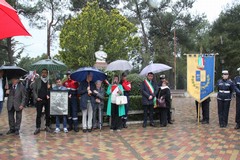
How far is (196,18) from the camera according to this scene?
31812 mm

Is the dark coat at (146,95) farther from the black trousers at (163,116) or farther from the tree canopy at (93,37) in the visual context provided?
the tree canopy at (93,37)

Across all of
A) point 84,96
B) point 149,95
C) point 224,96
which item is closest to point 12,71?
point 84,96

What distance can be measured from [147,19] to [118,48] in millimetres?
9476

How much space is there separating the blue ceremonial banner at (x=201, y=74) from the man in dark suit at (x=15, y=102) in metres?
5.07

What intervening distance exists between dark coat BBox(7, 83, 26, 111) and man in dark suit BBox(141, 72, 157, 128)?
334cm

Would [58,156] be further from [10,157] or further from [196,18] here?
[196,18]

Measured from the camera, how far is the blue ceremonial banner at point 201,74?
948 cm

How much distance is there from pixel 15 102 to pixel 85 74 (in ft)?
6.35

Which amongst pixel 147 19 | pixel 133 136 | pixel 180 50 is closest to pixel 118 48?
pixel 147 19

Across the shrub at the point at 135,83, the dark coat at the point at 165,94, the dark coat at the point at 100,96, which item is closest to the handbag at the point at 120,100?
the dark coat at the point at 100,96

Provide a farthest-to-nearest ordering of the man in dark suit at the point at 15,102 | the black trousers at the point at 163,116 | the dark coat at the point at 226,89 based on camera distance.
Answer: the black trousers at the point at 163,116 → the dark coat at the point at 226,89 → the man in dark suit at the point at 15,102

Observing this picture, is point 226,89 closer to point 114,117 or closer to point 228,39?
point 114,117

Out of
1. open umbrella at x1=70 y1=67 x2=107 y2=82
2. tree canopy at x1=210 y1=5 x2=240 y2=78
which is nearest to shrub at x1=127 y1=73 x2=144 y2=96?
open umbrella at x1=70 y1=67 x2=107 y2=82

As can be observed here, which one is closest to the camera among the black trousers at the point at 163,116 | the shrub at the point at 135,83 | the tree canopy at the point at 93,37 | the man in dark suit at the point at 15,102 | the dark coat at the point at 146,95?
the man in dark suit at the point at 15,102
